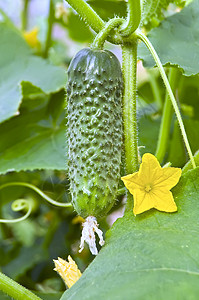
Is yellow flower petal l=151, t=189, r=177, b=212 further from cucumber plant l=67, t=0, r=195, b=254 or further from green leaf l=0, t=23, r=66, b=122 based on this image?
green leaf l=0, t=23, r=66, b=122

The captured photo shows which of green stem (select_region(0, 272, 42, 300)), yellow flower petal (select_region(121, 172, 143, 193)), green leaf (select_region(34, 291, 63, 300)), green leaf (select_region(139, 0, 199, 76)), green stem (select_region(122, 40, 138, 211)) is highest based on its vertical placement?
green leaf (select_region(139, 0, 199, 76))

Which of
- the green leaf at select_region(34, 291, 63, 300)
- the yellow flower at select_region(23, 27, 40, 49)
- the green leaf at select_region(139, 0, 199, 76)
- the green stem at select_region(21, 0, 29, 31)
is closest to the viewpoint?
the green leaf at select_region(139, 0, 199, 76)

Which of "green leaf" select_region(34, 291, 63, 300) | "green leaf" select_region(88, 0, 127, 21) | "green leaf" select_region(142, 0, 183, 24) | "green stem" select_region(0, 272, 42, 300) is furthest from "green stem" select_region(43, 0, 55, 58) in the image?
"green stem" select_region(0, 272, 42, 300)

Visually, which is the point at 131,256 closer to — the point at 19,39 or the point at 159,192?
the point at 159,192

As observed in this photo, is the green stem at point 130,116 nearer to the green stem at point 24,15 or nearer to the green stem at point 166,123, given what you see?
the green stem at point 166,123

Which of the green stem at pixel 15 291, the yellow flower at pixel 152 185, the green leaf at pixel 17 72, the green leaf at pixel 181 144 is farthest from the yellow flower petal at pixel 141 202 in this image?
the green leaf at pixel 17 72

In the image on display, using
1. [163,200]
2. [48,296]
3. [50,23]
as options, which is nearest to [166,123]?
[163,200]

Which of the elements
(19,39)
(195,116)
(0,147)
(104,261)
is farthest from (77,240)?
(104,261)
